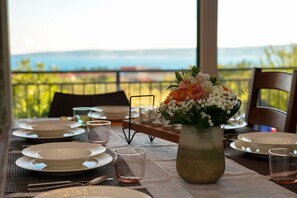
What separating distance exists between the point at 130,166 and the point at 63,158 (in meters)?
0.30

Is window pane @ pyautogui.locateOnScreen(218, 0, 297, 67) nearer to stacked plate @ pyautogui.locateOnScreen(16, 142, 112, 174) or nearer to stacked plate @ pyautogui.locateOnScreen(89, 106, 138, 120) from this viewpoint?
stacked plate @ pyautogui.locateOnScreen(89, 106, 138, 120)

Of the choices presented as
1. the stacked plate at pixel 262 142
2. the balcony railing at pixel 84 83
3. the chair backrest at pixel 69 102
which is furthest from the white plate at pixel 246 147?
the balcony railing at pixel 84 83

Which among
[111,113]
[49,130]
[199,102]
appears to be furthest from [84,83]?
[199,102]

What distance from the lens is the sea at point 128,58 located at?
4.19m

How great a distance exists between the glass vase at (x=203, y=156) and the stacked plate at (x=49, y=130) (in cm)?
74

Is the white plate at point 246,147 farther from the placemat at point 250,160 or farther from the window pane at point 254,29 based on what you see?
the window pane at point 254,29

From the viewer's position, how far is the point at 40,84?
15.2 ft

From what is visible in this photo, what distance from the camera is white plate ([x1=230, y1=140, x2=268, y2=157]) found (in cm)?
157

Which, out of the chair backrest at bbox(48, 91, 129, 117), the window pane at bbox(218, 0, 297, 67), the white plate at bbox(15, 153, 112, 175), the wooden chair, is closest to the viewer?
the white plate at bbox(15, 153, 112, 175)

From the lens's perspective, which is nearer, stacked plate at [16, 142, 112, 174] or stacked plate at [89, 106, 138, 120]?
stacked plate at [16, 142, 112, 174]

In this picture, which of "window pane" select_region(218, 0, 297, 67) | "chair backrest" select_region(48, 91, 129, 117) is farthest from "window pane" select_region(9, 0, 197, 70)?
"chair backrest" select_region(48, 91, 129, 117)

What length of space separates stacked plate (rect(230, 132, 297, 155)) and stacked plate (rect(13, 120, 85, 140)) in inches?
26.9

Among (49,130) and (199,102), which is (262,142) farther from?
(49,130)

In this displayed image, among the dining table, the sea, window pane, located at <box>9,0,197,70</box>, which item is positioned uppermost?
window pane, located at <box>9,0,197,70</box>
